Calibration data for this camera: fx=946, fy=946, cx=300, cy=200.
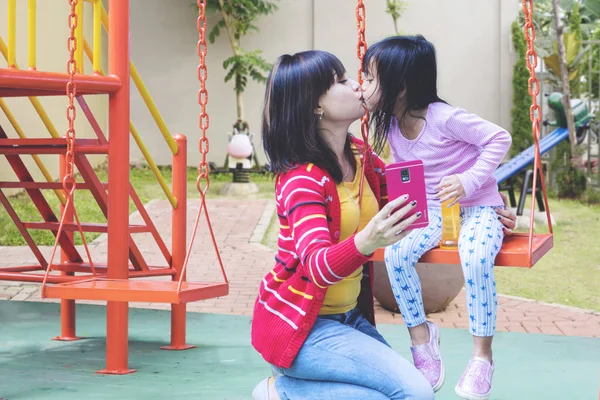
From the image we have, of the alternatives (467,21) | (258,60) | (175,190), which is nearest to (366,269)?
(175,190)

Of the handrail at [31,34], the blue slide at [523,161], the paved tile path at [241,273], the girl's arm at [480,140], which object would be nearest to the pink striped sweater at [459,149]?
the girl's arm at [480,140]

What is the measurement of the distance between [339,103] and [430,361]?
101 cm

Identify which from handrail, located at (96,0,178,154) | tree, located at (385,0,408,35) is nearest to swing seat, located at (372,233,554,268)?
handrail, located at (96,0,178,154)

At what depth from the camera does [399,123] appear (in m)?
3.59

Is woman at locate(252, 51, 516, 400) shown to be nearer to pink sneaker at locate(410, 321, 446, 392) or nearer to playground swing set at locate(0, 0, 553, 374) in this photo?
playground swing set at locate(0, 0, 553, 374)

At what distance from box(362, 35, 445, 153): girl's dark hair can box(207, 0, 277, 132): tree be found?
490 inches

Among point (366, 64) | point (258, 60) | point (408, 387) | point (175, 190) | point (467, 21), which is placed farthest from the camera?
point (467, 21)

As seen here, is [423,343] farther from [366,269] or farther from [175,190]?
[175,190]

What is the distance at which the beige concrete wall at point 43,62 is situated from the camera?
39.6ft

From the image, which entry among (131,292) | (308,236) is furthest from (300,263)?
(131,292)

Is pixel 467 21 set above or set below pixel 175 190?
above

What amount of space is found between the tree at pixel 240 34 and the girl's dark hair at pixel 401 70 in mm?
12443

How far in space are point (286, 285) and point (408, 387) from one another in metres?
0.49

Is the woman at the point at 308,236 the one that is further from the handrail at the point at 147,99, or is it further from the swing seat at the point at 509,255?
the handrail at the point at 147,99
